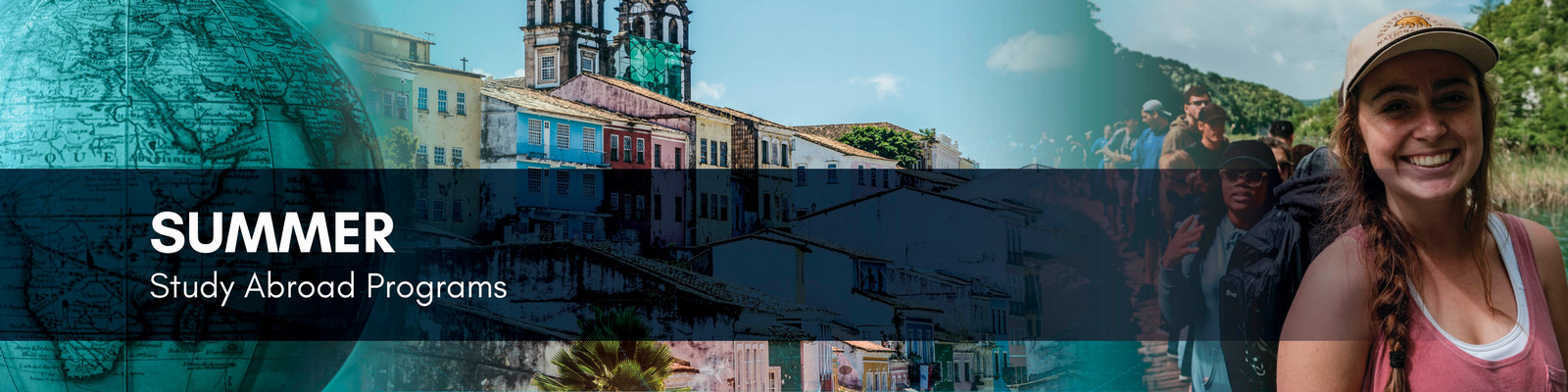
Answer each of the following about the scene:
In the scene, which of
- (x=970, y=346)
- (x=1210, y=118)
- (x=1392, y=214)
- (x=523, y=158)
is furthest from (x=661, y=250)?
(x=1392, y=214)

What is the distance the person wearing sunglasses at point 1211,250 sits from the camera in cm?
376

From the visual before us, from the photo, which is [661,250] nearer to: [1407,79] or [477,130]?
[477,130]

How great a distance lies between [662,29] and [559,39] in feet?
1.68

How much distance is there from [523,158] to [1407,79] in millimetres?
3881

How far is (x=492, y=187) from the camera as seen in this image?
4.88 metres

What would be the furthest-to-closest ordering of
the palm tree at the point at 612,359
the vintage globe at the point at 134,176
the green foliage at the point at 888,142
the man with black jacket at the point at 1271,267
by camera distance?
1. the green foliage at the point at 888,142
2. the palm tree at the point at 612,359
3. the vintage globe at the point at 134,176
4. the man with black jacket at the point at 1271,267

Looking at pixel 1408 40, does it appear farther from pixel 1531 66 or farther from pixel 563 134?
pixel 1531 66

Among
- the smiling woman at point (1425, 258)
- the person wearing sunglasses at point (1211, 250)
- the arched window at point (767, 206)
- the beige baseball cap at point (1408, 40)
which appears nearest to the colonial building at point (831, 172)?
the arched window at point (767, 206)

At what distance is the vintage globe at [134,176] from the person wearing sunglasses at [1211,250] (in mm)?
3241

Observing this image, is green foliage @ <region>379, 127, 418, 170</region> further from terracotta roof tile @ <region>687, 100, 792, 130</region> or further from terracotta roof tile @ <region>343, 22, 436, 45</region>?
terracotta roof tile @ <region>687, 100, 792, 130</region>

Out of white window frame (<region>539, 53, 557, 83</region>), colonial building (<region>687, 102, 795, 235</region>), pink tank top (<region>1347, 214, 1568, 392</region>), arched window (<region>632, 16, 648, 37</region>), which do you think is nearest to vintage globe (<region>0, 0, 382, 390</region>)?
white window frame (<region>539, 53, 557, 83</region>)

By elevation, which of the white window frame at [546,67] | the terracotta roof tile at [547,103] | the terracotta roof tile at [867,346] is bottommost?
the terracotta roof tile at [867,346]

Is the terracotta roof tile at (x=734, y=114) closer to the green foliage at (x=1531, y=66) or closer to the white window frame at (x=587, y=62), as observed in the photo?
the white window frame at (x=587, y=62)

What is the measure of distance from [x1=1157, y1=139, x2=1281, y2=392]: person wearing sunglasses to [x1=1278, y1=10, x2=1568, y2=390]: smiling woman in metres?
1.76
